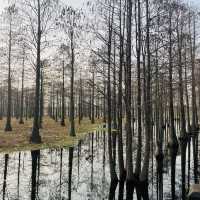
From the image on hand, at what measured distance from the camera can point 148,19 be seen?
13.0m

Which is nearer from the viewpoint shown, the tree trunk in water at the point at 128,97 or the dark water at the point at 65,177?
the dark water at the point at 65,177

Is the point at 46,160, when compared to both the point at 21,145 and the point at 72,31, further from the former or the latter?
the point at 72,31

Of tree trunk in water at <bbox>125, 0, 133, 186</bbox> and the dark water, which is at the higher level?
tree trunk in water at <bbox>125, 0, 133, 186</bbox>

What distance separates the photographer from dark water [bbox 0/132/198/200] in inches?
441

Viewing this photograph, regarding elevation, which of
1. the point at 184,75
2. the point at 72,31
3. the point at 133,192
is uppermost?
the point at 72,31

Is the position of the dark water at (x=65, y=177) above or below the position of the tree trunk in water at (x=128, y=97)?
below

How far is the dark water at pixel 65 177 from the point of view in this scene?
11.2 meters

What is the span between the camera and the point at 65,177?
1364 cm

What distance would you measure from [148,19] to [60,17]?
13958mm

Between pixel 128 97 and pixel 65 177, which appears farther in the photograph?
pixel 65 177

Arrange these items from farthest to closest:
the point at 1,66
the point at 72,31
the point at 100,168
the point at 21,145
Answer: the point at 1,66 → the point at 72,31 → the point at 21,145 → the point at 100,168

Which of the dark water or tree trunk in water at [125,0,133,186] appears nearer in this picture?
the dark water

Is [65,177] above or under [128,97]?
under

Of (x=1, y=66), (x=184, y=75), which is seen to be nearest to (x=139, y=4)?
(x=184, y=75)
